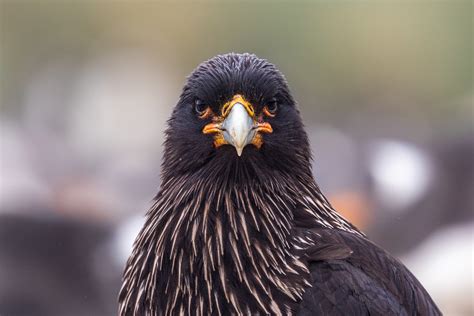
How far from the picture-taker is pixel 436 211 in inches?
400

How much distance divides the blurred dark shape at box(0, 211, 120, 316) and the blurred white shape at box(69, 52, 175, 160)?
8.22m

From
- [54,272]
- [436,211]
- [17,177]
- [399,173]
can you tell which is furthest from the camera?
[17,177]

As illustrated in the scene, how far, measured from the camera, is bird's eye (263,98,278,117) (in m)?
4.29

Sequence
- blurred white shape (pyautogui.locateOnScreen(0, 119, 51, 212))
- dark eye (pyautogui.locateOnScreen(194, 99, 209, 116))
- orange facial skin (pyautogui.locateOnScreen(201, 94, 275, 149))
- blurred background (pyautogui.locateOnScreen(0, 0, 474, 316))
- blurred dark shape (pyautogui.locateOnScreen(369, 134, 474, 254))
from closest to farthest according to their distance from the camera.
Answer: orange facial skin (pyautogui.locateOnScreen(201, 94, 275, 149)), dark eye (pyautogui.locateOnScreen(194, 99, 209, 116)), blurred background (pyautogui.locateOnScreen(0, 0, 474, 316)), blurred white shape (pyautogui.locateOnScreen(0, 119, 51, 212)), blurred dark shape (pyautogui.locateOnScreen(369, 134, 474, 254))

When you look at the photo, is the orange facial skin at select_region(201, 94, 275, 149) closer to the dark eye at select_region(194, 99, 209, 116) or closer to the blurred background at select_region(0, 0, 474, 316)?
the dark eye at select_region(194, 99, 209, 116)

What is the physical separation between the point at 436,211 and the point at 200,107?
636 cm

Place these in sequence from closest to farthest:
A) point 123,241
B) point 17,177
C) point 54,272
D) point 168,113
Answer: point 54,272
point 123,241
point 17,177
point 168,113

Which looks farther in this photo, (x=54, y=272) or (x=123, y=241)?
(x=123, y=241)

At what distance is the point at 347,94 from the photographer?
59.6ft

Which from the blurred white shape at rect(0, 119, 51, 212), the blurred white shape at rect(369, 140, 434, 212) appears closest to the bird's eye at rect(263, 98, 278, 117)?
the blurred white shape at rect(0, 119, 51, 212)

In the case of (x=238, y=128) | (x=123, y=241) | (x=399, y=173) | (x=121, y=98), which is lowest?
(x=238, y=128)

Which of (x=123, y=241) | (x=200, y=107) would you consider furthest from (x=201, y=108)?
(x=123, y=241)

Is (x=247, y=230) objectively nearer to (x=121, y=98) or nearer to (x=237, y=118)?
(x=237, y=118)

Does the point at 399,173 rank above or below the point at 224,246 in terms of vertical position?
above
